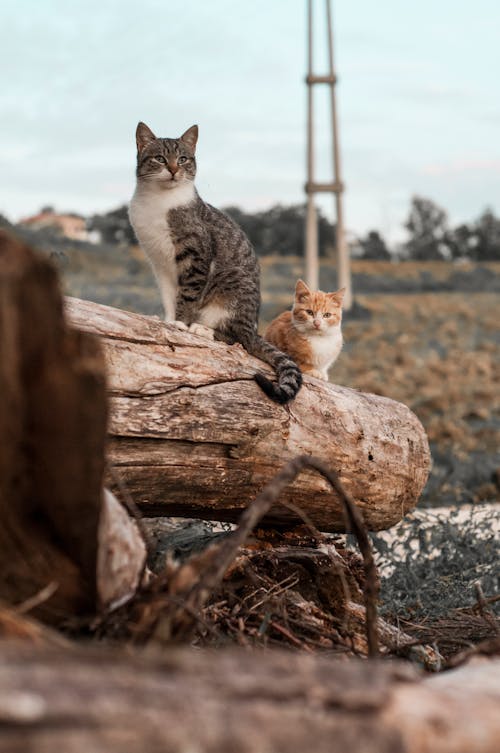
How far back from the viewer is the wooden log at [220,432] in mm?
3398

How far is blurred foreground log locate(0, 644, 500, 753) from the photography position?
1134mm

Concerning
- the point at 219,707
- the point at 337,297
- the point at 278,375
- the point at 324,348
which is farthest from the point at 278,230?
the point at 219,707

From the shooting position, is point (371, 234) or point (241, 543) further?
point (371, 234)

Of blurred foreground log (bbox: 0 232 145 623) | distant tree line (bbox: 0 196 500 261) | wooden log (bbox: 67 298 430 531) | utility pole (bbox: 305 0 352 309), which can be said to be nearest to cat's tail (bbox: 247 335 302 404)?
wooden log (bbox: 67 298 430 531)

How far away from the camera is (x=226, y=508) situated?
3.82 m

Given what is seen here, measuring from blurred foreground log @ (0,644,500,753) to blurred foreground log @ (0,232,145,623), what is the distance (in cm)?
46

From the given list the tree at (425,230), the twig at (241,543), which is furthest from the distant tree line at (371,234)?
the twig at (241,543)

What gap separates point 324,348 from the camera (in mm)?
5398

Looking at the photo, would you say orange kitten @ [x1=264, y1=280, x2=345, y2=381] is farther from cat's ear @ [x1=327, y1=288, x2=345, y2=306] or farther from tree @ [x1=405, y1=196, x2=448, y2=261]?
tree @ [x1=405, y1=196, x2=448, y2=261]

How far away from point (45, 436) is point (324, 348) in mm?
3882

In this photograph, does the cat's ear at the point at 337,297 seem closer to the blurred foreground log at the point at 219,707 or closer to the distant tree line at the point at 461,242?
the blurred foreground log at the point at 219,707

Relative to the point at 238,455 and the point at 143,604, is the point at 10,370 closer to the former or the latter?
the point at 143,604

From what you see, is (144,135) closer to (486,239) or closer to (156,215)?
(156,215)

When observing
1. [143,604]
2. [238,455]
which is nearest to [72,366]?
[143,604]
